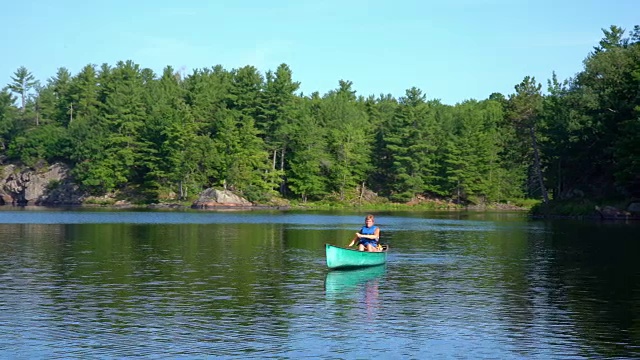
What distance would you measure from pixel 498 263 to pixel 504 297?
1322cm

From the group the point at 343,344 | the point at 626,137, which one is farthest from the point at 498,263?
the point at 626,137

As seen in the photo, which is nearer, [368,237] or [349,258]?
[349,258]

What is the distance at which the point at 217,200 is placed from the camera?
130 metres

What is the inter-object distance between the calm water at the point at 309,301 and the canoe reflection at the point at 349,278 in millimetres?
95

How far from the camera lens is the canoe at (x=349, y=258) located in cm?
3947

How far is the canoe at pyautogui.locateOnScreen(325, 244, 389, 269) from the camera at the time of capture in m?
39.5

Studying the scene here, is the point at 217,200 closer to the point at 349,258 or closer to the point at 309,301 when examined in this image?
the point at 349,258

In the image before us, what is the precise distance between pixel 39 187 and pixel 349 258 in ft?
388

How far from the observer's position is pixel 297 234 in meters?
67.9

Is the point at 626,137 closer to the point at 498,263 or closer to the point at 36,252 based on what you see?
the point at 498,263

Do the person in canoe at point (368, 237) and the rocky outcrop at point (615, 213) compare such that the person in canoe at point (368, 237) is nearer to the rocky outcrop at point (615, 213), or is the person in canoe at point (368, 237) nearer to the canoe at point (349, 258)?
the canoe at point (349, 258)

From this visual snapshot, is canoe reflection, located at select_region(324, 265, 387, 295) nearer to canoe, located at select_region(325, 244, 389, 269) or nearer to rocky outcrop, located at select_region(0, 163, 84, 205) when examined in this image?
canoe, located at select_region(325, 244, 389, 269)

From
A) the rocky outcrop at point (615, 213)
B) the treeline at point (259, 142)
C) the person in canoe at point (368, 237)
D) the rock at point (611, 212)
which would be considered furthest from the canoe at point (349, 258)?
the treeline at point (259, 142)

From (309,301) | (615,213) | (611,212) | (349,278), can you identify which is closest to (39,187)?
(611,212)
